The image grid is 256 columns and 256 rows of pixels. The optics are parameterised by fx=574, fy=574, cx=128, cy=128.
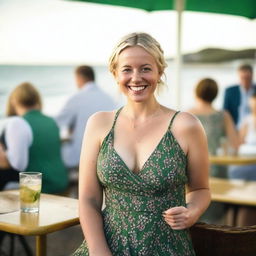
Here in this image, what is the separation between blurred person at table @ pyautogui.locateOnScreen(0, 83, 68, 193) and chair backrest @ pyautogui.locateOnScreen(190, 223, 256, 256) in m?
1.99

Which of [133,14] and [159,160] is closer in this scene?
[159,160]

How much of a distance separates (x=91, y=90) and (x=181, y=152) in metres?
3.39

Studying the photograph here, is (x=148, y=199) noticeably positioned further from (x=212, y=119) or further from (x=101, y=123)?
(x=212, y=119)

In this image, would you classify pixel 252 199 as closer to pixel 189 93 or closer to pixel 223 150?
pixel 223 150

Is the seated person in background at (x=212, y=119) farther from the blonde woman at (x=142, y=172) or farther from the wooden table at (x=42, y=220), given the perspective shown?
the blonde woman at (x=142, y=172)

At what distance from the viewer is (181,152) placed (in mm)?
1897

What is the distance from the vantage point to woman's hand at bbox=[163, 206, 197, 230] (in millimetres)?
1813

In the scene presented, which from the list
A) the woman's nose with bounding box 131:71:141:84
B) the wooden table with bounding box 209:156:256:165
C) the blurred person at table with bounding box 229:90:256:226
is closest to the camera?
the woman's nose with bounding box 131:71:141:84

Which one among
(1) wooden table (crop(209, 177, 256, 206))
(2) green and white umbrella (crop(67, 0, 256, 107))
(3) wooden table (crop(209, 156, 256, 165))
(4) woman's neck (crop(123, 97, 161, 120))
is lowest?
(1) wooden table (crop(209, 177, 256, 206))

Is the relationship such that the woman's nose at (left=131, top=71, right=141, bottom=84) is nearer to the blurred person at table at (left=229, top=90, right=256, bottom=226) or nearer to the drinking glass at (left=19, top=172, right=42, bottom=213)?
the drinking glass at (left=19, top=172, right=42, bottom=213)

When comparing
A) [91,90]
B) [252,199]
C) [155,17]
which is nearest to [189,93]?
[155,17]

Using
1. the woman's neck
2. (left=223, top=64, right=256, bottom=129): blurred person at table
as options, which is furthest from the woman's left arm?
(left=223, top=64, right=256, bottom=129): blurred person at table

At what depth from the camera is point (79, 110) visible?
5.12m

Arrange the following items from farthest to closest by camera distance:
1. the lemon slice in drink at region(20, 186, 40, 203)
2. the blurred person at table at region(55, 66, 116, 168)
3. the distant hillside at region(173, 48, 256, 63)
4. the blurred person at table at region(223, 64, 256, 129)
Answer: the distant hillside at region(173, 48, 256, 63)
the blurred person at table at region(223, 64, 256, 129)
the blurred person at table at region(55, 66, 116, 168)
the lemon slice in drink at region(20, 186, 40, 203)
